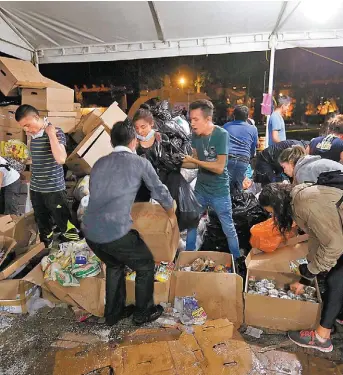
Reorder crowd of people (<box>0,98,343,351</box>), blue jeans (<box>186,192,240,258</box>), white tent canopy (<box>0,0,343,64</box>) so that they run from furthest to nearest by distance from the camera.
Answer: white tent canopy (<box>0,0,343,64</box>)
blue jeans (<box>186,192,240,258</box>)
crowd of people (<box>0,98,343,351</box>)

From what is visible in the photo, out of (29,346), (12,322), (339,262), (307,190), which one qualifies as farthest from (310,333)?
(12,322)

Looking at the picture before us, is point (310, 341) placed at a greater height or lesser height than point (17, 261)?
lesser

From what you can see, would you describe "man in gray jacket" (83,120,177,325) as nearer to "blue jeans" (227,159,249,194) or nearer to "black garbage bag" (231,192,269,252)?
"black garbage bag" (231,192,269,252)

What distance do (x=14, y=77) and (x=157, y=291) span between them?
3597 millimetres

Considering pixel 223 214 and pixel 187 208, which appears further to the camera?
pixel 223 214

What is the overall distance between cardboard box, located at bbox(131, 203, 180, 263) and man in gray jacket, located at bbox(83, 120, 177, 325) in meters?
0.05

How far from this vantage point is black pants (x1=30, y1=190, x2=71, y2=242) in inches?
114

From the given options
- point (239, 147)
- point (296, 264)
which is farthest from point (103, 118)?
point (296, 264)

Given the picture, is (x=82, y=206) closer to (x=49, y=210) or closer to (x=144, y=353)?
(x=49, y=210)

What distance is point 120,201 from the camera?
6.11 feet

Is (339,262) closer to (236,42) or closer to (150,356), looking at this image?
(150,356)

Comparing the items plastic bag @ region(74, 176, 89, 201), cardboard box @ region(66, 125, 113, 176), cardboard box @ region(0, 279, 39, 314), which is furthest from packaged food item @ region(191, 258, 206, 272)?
cardboard box @ region(66, 125, 113, 176)

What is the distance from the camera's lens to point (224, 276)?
2123 millimetres

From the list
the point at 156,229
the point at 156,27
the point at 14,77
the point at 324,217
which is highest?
the point at 156,27
